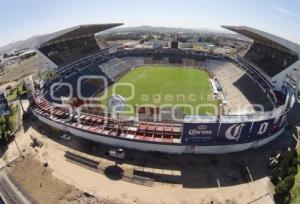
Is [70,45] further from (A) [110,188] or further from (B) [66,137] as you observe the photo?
(A) [110,188]

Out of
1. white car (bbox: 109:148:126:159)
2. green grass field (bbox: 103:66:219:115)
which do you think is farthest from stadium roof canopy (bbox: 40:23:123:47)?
white car (bbox: 109:148:126:159)

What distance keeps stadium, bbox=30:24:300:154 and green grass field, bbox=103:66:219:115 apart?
22 centimetres

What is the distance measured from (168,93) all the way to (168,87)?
532 cm

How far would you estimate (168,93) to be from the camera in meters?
62.1

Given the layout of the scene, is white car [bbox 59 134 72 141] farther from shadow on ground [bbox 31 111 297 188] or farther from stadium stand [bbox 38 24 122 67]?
stadium stand [bbox 38 24 122 67]

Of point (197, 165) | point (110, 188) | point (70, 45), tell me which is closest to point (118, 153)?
point (110, 188)

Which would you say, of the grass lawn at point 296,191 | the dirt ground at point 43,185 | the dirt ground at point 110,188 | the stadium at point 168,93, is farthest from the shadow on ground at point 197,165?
the dirt ground at point 43,185

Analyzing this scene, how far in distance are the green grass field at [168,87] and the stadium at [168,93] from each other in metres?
0.22

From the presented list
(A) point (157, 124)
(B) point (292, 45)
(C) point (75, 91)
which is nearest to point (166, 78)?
(C) point (75, 91)

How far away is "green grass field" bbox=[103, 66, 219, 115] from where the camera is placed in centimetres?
5597

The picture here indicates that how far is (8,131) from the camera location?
133 ft

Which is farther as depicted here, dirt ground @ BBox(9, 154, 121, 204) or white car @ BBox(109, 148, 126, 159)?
white car @ BBox(109, 148, 126, 159)

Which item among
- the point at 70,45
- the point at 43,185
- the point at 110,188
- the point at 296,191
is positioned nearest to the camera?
the point at 296,191

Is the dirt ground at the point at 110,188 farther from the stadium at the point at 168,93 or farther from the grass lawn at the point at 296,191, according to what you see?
the stadium at the point at 168,93
